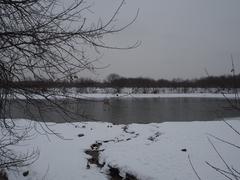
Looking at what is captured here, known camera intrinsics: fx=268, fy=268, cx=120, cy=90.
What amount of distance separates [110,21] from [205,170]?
6.33 m

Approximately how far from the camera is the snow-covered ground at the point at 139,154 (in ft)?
25.0

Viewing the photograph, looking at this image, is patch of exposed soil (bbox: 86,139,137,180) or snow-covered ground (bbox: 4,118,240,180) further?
patch of exposed soil (bbox: 86,139,137,180)

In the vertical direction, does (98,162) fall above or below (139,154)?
below

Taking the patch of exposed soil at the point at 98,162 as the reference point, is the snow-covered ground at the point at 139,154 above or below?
above

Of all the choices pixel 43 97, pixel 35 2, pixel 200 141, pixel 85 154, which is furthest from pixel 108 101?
pixel 200 141

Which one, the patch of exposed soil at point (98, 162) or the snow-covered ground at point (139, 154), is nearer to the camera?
the snow-covered ground at point (139, 154)

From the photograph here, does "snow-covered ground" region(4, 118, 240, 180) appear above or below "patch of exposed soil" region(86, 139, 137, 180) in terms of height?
above

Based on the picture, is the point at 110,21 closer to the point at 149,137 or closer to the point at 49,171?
the point at 49,171

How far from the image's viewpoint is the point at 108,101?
2.50 metres

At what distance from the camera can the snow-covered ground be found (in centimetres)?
761

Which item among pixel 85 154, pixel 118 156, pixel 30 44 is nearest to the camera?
pixel 30 44

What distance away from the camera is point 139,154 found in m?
9.39

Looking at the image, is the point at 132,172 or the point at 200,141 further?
the point at 200,141

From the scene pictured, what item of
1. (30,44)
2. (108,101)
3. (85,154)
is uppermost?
(30,44)
